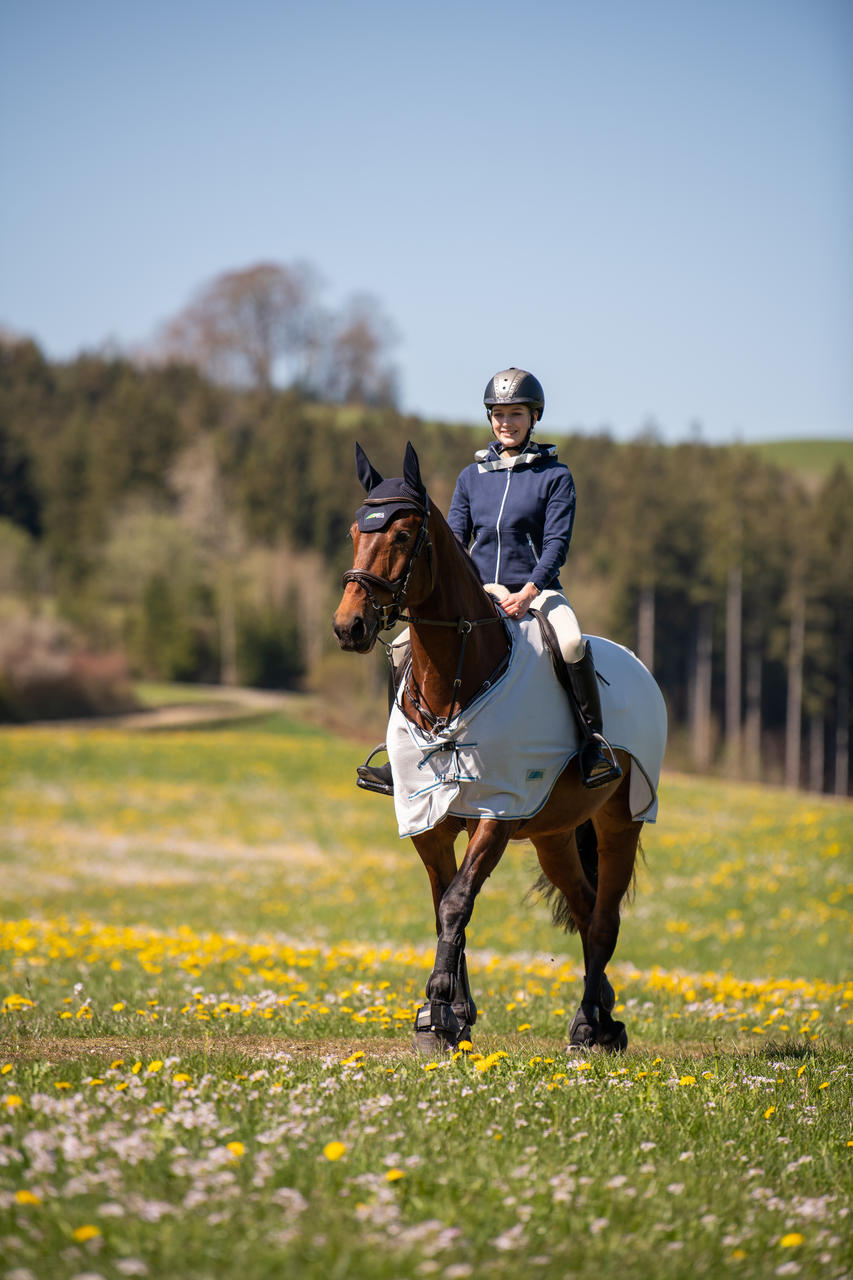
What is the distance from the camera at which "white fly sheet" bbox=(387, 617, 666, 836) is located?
727cm

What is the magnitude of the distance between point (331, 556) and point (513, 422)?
8901 cm

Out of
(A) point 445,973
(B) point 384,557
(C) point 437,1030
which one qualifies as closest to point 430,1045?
(C) point 437,1030

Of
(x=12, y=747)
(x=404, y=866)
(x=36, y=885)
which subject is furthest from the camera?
(x=12, y=747)

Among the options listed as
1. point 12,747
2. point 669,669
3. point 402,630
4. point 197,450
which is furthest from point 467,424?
point 402,630

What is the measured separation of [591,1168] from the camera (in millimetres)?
4789

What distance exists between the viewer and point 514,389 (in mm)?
7949

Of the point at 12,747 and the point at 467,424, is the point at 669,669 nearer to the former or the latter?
the point at 467,424

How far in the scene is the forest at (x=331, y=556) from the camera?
78.9 meters

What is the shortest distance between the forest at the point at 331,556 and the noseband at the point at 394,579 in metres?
53.6

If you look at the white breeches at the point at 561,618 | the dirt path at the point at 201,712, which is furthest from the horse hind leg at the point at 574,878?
the dirt path at the point at 201,712

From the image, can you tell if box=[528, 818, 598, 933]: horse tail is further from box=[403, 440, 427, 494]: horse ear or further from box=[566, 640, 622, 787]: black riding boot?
box=[403, 440, 427, 494]: horse ear

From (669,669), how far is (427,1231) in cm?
8768

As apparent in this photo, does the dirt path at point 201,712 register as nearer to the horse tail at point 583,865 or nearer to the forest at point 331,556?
the forest at point 331,556

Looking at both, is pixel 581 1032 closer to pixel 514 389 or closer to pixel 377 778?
pixel 377 778
